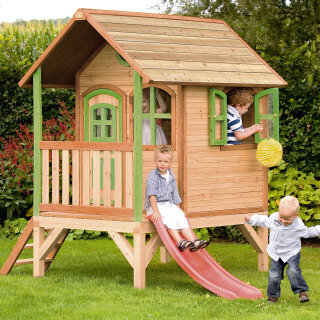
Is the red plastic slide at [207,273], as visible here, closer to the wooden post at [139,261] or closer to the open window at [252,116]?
the wooden post at [139,261]

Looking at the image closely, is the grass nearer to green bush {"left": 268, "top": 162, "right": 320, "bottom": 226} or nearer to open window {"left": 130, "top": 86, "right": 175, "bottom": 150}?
green bush {"left": 268, "top": 162, "right": 320, "bottom": 226}

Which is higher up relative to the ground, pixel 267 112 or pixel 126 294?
pixel 267 112

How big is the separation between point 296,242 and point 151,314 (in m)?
1.50

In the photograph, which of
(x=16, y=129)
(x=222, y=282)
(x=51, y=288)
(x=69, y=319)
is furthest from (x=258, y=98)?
(x=16, y=129)

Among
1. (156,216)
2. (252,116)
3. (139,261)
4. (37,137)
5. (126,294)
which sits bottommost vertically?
(126,294)

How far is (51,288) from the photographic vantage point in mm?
8938

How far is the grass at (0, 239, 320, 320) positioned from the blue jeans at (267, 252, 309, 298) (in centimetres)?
16

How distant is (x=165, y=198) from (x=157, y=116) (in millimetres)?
975

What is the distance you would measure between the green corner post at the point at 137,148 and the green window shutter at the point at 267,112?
1.86m

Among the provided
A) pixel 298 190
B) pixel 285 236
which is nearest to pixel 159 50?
pixel 285 236

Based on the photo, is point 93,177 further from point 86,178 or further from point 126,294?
point 126,294

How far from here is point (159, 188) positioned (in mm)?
9086

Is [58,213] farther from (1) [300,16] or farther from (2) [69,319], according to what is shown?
(1) [300,16]

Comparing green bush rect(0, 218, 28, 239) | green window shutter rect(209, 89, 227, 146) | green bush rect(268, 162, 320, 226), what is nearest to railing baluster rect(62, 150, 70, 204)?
green window shutter rect(209, 89, 227, 146)
